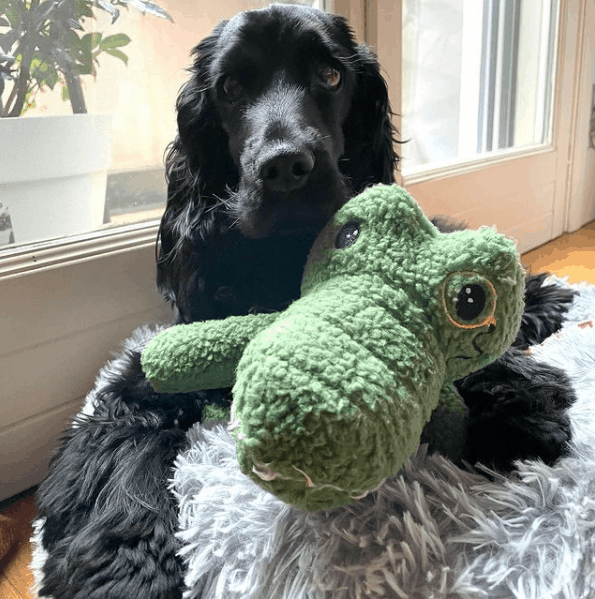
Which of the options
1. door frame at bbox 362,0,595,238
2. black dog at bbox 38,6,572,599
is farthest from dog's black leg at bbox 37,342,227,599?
door frame at bbox 362,0,595,238

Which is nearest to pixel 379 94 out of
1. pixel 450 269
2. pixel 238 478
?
pixel 450 269

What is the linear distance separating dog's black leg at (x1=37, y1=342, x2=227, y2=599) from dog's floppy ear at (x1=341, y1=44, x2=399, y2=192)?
427 millimetres

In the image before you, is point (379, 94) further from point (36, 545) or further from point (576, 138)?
point (576, 138)

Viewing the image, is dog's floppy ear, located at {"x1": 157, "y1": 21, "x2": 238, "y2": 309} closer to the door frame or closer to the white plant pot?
the white plant pot

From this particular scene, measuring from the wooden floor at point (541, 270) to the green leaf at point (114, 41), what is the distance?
82 centimetres

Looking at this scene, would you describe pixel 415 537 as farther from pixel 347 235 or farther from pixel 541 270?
pixel 541 270

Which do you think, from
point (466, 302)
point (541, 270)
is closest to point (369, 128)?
point (466, 302)

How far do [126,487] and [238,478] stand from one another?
144 mm

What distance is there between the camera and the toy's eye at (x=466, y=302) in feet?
1.59

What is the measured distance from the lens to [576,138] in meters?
2.24

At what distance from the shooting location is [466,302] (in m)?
0.49

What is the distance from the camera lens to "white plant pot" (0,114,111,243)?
94 cm

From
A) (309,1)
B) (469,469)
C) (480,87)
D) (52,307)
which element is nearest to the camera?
(469,469)

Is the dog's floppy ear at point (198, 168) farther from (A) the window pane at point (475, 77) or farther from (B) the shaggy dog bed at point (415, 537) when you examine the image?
(A) the window pane at point (475, 77)
